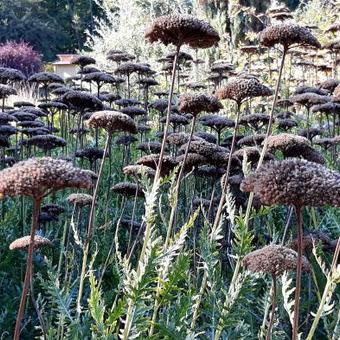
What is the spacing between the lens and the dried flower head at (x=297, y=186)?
173 cm

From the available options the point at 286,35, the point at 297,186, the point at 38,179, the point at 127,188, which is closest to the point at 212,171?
the point at 127,188

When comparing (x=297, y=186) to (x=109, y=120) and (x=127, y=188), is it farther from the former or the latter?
(x=127, y=188)

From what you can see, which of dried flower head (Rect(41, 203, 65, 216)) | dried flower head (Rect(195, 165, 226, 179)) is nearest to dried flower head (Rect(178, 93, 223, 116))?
dried flower head (Rect(195, 165, 226, 179))

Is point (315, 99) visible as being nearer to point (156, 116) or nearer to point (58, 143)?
point (58, 143)

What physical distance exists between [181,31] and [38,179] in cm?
139

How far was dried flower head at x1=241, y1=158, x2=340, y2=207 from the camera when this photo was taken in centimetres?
173

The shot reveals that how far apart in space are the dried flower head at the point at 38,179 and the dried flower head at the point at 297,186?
0.47m

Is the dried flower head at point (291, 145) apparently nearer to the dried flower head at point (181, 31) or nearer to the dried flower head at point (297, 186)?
the dried flower head at point (181, 31)

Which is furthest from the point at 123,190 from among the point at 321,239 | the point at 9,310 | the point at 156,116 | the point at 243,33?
the point at 243,33

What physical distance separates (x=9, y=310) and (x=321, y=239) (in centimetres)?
176

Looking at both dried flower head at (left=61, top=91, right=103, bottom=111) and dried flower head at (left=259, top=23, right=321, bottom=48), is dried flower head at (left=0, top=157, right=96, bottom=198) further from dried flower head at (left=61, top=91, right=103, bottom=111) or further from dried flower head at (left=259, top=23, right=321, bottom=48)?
dried flower head at (left=61, top=91, right=103, bottom=111)

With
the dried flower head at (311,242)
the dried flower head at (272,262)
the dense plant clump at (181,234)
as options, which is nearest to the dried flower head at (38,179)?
the dense plant clump at (181,234)

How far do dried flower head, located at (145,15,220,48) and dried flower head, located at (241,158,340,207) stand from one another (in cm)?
113

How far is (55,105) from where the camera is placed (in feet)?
21.7
